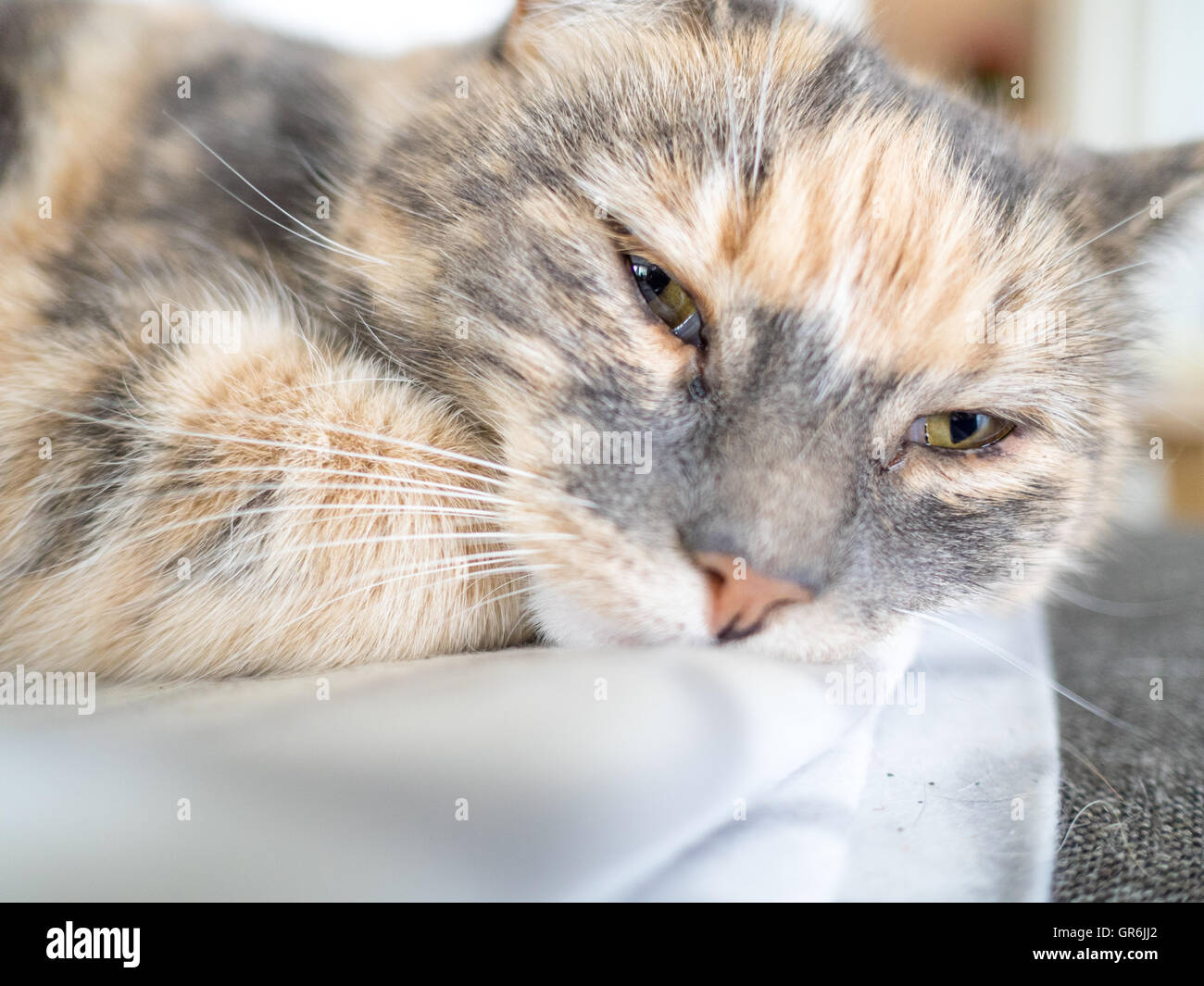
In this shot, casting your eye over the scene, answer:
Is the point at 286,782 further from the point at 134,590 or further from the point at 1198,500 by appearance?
the point at 1198,500

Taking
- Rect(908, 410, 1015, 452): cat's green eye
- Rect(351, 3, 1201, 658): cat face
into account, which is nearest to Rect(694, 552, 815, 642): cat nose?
Rect(351, 3, 1201, 658): cat face

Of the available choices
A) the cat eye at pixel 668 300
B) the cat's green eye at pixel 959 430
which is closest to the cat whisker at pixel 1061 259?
the cat's green eye at pixel 959 430

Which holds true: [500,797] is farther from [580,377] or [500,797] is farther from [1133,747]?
[1133,747]

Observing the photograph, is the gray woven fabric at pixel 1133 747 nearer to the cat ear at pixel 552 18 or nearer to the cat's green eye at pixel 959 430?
the cat's green eye at pixel 959 430

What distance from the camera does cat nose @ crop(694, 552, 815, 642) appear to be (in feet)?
1.97

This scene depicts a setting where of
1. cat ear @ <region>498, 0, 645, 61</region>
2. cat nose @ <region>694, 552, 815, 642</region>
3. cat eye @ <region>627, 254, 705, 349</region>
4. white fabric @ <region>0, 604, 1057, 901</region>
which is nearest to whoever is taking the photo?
white fabric @ <region>0, 604, 1057, 901</region>

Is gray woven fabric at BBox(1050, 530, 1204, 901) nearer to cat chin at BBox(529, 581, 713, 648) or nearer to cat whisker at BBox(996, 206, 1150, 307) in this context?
cat chin at BBox(529, 581, 713, 648)

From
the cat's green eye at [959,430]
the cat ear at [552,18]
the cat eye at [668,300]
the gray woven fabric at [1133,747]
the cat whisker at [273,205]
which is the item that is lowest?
the gray woven fabric at [1133,747]

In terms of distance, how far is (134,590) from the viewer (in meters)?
0.67

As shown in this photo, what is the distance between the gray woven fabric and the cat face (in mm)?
177

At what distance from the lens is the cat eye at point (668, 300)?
0.72 metres

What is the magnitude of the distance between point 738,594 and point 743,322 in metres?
0.23
